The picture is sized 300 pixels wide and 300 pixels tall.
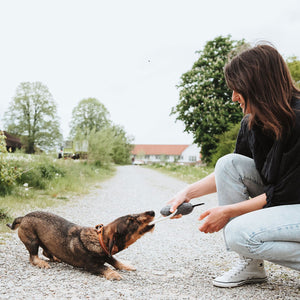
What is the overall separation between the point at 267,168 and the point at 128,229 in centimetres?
119

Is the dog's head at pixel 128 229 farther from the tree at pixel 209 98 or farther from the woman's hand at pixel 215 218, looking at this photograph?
the tree at pixel 209 98

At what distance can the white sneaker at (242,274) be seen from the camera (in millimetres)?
2443

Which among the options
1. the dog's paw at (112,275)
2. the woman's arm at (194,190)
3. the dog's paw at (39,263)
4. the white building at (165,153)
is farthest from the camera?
the white building at (165,153)

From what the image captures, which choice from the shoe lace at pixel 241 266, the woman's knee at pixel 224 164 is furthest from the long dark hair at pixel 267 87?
the shoe lace at pixel 241 266

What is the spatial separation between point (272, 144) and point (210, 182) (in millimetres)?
728

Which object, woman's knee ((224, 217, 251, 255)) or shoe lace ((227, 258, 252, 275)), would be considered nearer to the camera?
woman's knee ((224, 217, 251, 255))

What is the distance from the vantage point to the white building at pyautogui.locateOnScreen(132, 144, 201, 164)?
253 ft

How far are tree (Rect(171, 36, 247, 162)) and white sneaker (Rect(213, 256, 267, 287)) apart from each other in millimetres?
21402

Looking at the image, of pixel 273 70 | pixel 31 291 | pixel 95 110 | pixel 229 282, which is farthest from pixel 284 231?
pixel 95 110

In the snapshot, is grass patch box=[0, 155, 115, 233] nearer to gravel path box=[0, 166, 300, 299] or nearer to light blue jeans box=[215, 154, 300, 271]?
gravel path box=[0, 166, 300, 299]

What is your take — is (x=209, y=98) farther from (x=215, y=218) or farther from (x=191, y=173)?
(x=215, y=218)

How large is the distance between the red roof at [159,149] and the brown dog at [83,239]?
76.4 meters

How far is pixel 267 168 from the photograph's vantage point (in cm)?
223

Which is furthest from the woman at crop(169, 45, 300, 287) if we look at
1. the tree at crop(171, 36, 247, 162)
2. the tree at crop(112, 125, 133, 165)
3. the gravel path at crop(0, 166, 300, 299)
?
the tree at crop(112, 125, 133, 165)
